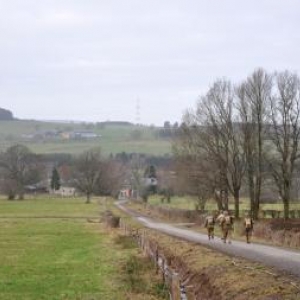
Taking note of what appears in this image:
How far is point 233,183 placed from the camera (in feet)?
244

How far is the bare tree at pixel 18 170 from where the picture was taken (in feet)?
513

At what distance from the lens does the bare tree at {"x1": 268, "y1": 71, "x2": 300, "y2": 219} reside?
214 ft

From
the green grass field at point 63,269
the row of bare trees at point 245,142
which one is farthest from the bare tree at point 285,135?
the green grass field at point 63,269

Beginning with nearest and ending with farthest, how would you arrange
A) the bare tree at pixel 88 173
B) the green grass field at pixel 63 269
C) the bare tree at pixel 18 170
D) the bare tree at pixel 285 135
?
the green grass field at pixel 63 269, the bare tree at pixel 285 135, the bare tree at pixel 18 170, the bare tree at pixel 88 173

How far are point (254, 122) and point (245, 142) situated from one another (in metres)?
2.56

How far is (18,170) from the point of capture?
534 feet

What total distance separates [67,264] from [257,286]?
43.8 ft

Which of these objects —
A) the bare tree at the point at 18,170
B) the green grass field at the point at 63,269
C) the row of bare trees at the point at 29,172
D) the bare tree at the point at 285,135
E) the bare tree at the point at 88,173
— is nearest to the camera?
the green grass field at the point at 63,269

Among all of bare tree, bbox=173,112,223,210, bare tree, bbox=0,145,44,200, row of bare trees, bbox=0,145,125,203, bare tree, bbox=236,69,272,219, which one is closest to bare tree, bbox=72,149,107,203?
row of bare trees, bbox=0,145,125,203

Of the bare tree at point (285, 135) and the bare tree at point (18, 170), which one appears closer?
the bare tree at point (285, 135)

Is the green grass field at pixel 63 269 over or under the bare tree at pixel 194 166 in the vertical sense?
under

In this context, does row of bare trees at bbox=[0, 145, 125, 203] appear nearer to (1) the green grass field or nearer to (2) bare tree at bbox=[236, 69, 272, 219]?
(2) bare tree at bbox=[236, 69, 272, 219]

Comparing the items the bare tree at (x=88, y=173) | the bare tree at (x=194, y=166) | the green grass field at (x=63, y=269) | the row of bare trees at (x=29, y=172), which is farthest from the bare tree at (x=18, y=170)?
the green grass field at (x=63, y=269)

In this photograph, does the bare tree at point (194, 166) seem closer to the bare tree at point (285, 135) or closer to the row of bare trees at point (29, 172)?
the bare tree at point (285, 135)
